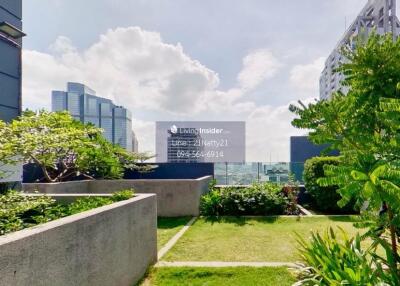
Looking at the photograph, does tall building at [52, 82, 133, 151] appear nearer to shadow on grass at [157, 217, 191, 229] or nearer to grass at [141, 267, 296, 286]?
shadow on grass at [157, 217, 191, 229]

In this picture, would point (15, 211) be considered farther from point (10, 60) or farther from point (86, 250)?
point (10, 60)

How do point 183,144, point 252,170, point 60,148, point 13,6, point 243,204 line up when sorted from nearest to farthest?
point 60,148
point 243,204
point 13,6
point 252,170
point 183,144

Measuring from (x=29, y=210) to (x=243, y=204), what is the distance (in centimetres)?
656

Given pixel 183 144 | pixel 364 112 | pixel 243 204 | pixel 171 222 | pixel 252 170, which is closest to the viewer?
pixel 364 112

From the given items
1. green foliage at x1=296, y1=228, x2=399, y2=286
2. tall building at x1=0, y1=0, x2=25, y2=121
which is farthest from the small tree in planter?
green foliage at x1=296, y1=228, x2=399, y2=286

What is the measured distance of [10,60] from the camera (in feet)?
34.6

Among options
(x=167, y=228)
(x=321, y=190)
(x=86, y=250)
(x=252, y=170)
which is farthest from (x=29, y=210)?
(x=252, y=170)

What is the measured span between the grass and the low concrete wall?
335 mm

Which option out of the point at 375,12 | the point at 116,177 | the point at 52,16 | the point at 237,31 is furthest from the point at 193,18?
the point at 375,12

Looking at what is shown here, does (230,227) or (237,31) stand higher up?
(237,31)

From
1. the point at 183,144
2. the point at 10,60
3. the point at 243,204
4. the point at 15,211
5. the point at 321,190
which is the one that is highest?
the point at 10,60

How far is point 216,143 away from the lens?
27.0 m

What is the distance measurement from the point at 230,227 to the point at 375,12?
5693 cm

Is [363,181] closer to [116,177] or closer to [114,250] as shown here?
[114,250]
